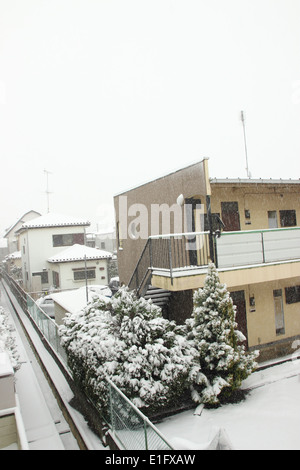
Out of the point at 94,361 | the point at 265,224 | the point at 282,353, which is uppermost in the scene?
the point at 265,224

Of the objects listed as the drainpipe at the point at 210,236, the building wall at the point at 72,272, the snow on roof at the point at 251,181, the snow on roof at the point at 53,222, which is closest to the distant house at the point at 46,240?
the snow on roof at the point at 53,222

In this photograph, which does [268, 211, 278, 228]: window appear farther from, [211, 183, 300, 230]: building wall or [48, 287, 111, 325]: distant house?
[48, 287, 111, 325]: distant house

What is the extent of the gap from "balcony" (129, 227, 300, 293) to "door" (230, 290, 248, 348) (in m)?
1.62

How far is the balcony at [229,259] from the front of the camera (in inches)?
310

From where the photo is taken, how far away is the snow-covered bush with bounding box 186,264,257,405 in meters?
6.78

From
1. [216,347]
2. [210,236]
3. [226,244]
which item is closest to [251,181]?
[226,244]

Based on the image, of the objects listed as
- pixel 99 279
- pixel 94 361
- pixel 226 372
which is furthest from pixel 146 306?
pixel 99 279

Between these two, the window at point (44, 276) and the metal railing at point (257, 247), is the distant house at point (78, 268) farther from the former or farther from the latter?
the metal railing at point (257, 247)

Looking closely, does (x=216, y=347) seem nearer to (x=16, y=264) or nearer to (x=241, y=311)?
(x=241, y=311)

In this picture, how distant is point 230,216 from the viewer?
34.1 feet

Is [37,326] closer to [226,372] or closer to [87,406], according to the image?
[87,406]

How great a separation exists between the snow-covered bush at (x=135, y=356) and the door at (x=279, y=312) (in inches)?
196
